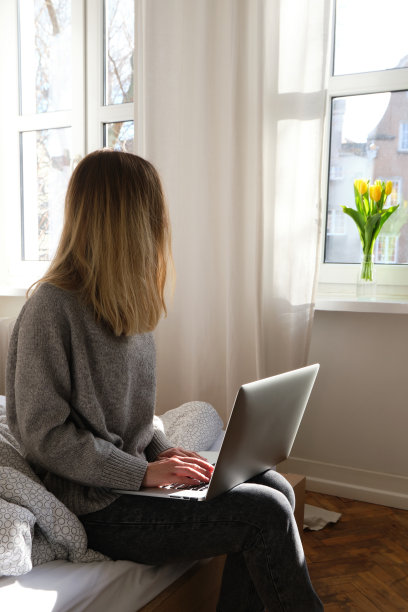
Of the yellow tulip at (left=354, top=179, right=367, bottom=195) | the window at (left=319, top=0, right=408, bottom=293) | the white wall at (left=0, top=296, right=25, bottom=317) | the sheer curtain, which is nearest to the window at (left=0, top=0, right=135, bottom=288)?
the white wall at (left=0, top=296, right=25, bottom=317)

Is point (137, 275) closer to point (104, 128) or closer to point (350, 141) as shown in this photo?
point (350, 141)

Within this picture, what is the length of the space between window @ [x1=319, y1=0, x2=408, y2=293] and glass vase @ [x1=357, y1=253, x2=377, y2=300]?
0.13m

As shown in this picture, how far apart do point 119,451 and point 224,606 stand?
0.37 metres

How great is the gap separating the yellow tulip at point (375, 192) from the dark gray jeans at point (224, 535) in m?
1.40

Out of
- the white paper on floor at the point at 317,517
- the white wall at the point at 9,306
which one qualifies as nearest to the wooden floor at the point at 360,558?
the white paper on floor at the point at 317,517

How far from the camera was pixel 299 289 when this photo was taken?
2.25 metres

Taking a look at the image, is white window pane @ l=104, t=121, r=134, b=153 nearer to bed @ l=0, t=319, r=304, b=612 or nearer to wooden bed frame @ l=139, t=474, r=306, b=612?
bed @ l=0, t=319, r=304, b=612

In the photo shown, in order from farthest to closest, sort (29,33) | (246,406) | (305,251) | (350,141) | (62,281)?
(29,33) → (350,141) → (305,251) → (62,281) → (246,406)

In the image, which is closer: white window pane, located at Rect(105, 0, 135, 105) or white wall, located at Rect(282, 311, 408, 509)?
white wall, located at Rect(282, 311, 408, 509)

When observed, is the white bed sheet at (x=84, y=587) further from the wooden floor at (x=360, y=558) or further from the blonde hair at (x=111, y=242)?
the wooden floor at (x=360, y=558)

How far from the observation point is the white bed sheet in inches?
Answer: 40.1

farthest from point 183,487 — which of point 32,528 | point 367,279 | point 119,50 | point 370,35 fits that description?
point 119,50

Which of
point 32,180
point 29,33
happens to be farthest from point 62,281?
point 29,33

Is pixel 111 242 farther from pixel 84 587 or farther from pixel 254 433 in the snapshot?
pixel 84 587
